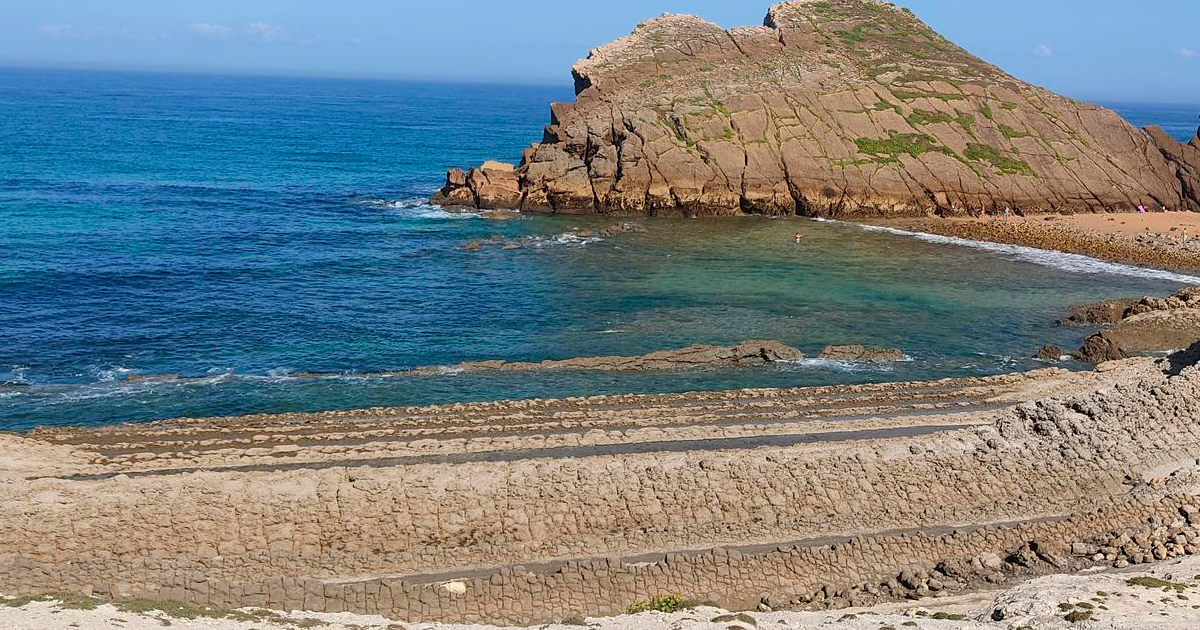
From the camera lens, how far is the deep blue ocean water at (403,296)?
38250 mm

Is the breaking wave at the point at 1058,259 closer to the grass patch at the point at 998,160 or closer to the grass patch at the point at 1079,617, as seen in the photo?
the grass patch at the point at 998,160

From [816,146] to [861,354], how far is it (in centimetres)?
4019

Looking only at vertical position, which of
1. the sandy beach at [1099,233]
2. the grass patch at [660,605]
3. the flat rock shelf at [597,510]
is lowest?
the grass patch at [660,605]

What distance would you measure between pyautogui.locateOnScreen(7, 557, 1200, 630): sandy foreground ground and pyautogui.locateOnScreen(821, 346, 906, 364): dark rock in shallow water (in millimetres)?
19924

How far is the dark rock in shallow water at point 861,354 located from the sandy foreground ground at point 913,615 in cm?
1992

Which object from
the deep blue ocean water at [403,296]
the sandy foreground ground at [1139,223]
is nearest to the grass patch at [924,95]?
the sandy foreground ground at [1139,223]

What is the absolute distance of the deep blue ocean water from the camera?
125ft

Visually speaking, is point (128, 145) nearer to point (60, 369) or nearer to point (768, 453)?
point (60, 369)

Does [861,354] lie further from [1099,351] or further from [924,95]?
[924,95]

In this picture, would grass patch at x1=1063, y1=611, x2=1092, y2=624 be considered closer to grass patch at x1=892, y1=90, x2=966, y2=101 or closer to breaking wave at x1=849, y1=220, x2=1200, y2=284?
breaking wave at x1=849, y1=220, x2=1200, y2=284

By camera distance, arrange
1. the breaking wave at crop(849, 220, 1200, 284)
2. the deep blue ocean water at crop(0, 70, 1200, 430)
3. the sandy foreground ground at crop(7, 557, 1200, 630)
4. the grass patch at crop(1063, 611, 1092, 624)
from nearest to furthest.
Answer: the grass patch at crop(1063, 611, 1092, 624), the sandy foreground ground at crop(7, 557, 1200, 630), the deep blue ocean water at crop(0, 70, 1200, 430), the breaking wave at crop(849, 220, 1200, 284)

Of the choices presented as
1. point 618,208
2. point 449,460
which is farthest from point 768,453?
point 618,208

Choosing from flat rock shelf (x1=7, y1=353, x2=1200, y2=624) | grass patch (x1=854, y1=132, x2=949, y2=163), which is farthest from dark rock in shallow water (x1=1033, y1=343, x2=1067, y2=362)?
grass patch (x1=854, y1=132, x2=949, y2=163)

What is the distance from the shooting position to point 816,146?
258 ft
